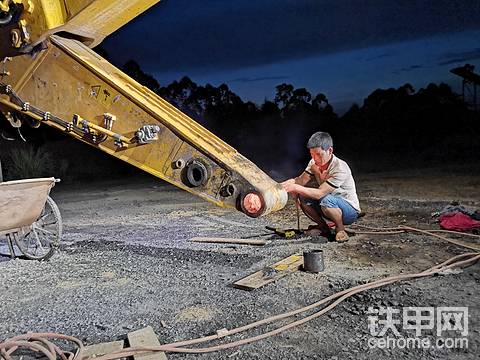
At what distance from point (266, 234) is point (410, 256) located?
1984 mm

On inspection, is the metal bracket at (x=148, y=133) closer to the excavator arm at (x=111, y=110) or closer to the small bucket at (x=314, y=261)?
the excavator arm at (x=111, y=110)

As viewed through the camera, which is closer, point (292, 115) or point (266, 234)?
point (266, 234)

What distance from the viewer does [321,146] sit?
5484 millimetres

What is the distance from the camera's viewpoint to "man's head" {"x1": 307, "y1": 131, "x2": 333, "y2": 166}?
216 inches

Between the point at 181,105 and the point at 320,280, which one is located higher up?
the point at 181,105

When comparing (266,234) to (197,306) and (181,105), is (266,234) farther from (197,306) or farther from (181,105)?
(181,105)

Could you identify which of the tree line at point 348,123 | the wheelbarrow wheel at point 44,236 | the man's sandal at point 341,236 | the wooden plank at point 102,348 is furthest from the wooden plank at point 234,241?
the tree line at point 348,123

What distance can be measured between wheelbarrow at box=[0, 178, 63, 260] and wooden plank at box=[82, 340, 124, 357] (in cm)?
220

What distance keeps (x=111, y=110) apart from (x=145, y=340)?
5.73 feet

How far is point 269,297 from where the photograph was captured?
3.99 meters

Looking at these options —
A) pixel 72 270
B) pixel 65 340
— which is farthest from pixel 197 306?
pixel 72 270

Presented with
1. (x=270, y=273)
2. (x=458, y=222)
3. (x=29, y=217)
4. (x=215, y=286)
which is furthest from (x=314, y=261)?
(x=29, y=217)

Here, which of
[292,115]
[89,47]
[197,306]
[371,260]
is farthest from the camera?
[292,115]

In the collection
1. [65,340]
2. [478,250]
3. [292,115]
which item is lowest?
[65,340]
